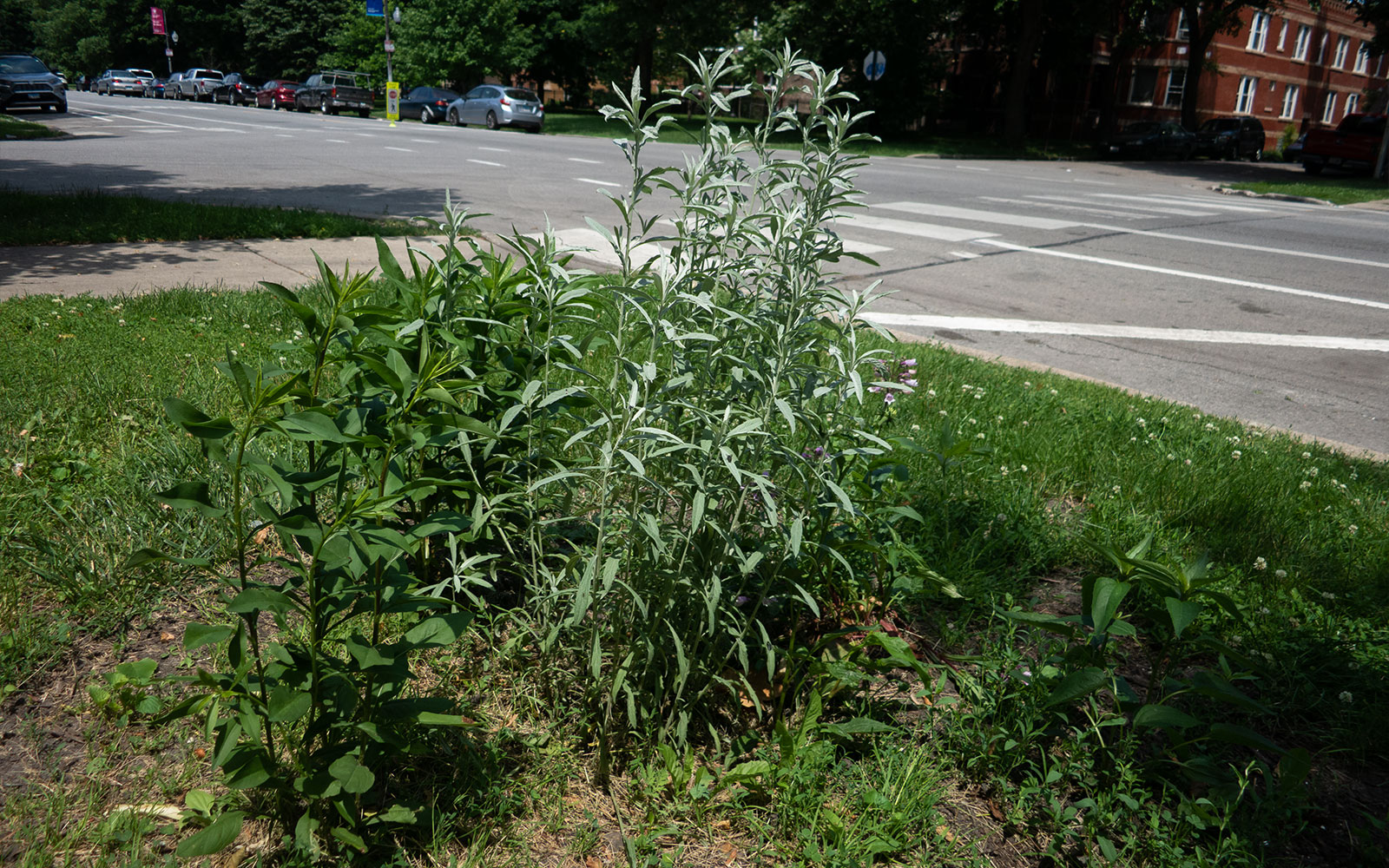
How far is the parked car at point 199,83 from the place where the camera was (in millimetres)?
51438

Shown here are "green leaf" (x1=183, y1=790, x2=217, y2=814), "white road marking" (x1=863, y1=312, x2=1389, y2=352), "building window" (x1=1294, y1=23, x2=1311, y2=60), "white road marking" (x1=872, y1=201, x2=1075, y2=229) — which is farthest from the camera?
"building window" (x1=1294, y1=23, x2=1311, y2=60)

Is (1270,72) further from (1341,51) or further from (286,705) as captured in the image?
(286,705)

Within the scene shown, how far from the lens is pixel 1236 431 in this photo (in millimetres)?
4613

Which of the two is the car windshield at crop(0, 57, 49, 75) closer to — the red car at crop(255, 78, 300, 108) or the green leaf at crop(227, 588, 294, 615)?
the red car at crop(255, 78, 300, 108)

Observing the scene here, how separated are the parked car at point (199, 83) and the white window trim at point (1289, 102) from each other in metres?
60.1

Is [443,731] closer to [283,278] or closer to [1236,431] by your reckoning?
[1236,431]

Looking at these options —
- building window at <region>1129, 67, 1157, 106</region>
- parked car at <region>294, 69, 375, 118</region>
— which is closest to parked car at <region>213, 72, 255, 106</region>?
parked car at <region>294, 69, 375, 118</region>

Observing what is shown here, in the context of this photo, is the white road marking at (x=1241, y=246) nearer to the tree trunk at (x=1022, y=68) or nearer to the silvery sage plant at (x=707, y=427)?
the silvery sage plant at (x=707, y=427)

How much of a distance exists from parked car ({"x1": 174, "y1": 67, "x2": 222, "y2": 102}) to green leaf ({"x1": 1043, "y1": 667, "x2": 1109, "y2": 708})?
59.9 m

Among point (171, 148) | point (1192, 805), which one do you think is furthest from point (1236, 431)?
point (171, 148)

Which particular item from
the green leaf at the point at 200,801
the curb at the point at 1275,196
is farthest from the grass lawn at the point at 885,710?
the curb at the point at 1275,196

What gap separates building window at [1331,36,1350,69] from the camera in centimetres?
5457

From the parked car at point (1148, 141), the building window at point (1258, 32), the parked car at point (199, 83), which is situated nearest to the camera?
the parked car at point (1148, 141)

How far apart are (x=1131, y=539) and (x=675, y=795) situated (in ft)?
6.63
